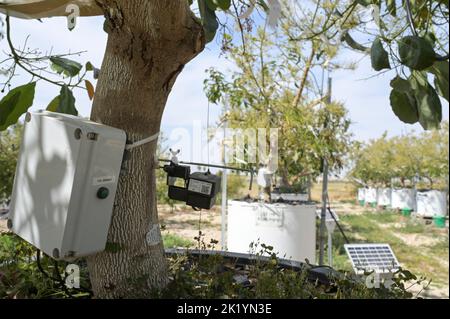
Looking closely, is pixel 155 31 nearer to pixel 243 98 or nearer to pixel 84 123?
Result: pixel 84 123

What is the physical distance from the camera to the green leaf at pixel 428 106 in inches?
16.2

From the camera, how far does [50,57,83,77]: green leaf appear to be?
954mm

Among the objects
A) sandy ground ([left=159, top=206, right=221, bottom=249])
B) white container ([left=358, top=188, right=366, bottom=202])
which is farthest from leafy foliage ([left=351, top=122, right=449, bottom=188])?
sandy ground ([left=159, top=206, right=221, bottom=249])

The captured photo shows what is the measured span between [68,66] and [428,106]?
848 millimetres

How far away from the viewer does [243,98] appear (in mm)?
3121

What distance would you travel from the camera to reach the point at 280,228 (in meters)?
2.01

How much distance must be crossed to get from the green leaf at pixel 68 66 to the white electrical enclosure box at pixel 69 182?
31 cm

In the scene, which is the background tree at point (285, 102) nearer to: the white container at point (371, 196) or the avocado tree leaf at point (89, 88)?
the avocado tree leaf at point (89, 88)

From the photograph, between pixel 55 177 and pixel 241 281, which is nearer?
pixel 55 177

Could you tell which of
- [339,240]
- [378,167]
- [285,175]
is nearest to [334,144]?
[285,175]

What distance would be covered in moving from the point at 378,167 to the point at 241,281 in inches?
459

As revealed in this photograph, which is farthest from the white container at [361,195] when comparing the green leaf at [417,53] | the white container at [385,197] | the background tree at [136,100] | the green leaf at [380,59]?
the green leaf at [417,53]

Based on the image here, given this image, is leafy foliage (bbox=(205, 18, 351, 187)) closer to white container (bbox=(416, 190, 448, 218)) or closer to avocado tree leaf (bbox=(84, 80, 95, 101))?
avocado tree leaf (bbox=(84, 80, 95, 101))

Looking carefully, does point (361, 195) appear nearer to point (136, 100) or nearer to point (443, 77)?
point (136, 100)
